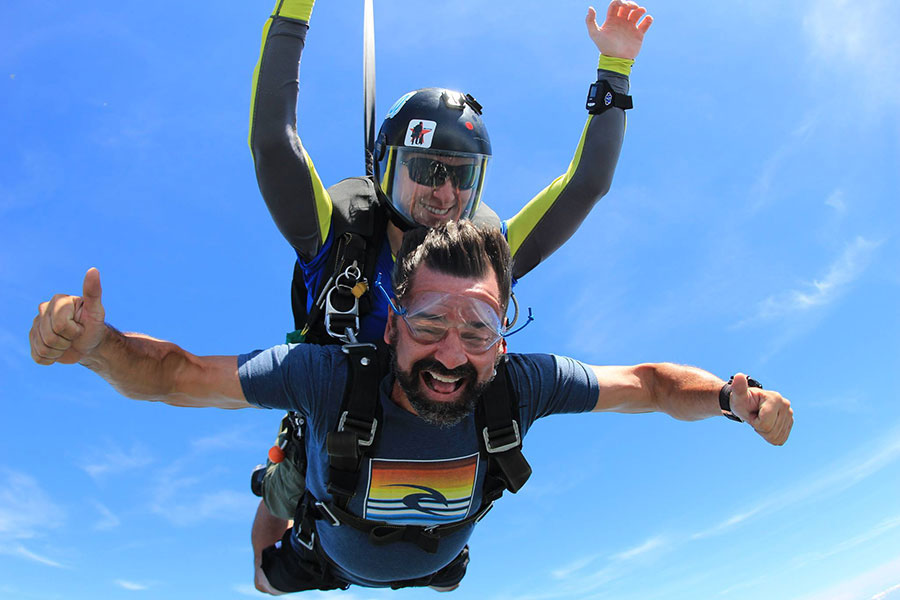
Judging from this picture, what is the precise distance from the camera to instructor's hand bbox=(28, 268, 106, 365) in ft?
6.63

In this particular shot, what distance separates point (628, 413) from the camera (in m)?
3.41

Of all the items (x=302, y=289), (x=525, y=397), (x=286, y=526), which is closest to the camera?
(x=525, y=397)

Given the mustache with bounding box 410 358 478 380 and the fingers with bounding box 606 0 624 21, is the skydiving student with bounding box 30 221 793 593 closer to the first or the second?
the mustache with bounding box 410 358 478 380

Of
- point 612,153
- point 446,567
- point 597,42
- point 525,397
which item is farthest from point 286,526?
point 597,42

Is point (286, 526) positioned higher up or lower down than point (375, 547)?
higher up

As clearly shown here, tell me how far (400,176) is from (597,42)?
1627 millimetres

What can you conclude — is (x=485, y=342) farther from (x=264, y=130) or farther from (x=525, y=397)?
(x=264, y=130)

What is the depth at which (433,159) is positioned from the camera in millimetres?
3547

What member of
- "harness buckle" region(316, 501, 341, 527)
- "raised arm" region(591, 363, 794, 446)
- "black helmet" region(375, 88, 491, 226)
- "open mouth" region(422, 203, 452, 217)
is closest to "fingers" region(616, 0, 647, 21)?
"black helmet" region(375, 88, 491, 226)

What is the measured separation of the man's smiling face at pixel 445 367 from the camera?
2.77m

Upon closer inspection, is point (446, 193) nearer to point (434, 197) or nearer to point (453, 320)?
point (434, 197)

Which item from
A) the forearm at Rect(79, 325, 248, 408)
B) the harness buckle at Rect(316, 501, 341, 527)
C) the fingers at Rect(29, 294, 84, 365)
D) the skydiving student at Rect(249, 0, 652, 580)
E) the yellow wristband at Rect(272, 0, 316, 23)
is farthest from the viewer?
the yellow wristband at Rect(272, 0, 316, 23)

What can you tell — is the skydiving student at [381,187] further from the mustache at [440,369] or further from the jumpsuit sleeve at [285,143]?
the mustache at [440,369]

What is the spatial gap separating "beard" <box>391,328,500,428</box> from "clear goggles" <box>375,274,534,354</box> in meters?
0.09
